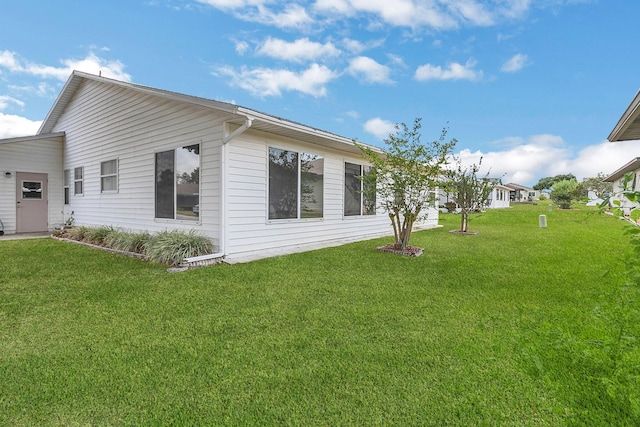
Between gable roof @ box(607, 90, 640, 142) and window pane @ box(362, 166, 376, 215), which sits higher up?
gable roof @ box(607, 90, 640, 142)

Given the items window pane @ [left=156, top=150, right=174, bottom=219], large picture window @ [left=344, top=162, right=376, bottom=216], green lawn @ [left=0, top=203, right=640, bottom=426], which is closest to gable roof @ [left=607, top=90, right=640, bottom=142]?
green lawn @ [left=0, top=203, right=640, bottom=426]

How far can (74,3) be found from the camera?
30.8ft

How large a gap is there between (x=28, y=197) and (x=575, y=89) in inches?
741

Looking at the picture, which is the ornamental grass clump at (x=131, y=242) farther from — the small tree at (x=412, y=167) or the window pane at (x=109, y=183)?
the small tree at (x=412, y=167)

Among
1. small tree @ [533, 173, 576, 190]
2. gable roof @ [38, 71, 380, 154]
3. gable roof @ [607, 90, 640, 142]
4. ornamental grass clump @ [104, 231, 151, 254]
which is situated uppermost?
small tree @ [533, 173, 576, 190]

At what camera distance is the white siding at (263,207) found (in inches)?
239

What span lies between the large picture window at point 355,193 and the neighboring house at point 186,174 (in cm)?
5

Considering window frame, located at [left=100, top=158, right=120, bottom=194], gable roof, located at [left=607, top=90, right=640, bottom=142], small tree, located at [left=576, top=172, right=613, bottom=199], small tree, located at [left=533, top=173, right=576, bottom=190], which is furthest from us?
small tree, located at [left=533, top=173, right=576, bottom=190]

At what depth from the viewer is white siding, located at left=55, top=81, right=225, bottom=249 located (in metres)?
6.17

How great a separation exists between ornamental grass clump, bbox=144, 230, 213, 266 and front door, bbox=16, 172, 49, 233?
25.3ft

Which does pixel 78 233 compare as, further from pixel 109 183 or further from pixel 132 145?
pixel 132 145

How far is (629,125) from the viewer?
4.23 meters

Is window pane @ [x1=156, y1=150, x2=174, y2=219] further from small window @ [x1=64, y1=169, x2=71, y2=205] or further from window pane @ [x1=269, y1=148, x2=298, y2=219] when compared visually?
small window @ [x1=64, y1=169, x2=71, y2=205]

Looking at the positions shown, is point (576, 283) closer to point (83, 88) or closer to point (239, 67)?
point (239, 67)
